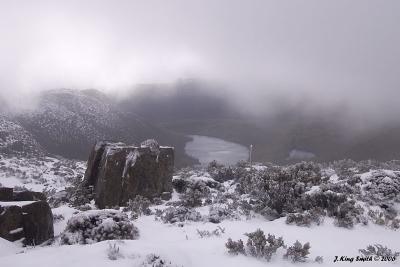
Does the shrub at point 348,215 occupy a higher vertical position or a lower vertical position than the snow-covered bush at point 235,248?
higher

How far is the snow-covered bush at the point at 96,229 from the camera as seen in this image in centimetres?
873

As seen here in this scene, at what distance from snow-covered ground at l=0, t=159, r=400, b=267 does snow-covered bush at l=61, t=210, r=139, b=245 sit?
1.03 feet

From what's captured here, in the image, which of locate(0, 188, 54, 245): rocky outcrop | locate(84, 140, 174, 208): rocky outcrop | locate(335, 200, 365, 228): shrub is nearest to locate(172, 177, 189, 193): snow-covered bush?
locate(84, 140, 174, 208): rocky outcrop

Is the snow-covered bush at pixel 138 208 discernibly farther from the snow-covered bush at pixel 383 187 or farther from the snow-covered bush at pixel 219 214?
the snow-covered bush at pixel 383 187

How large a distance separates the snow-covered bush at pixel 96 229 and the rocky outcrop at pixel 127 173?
5232 millimetres

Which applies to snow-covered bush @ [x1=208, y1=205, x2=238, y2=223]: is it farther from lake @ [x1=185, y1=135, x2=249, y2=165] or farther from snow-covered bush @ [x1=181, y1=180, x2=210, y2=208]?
lake @ [x1=185, y1=135, x2=249, y2=165]

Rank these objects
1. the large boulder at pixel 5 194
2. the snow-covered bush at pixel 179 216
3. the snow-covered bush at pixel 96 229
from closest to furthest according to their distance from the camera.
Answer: the snow-covered bush at pixel 96 229, the snow-covered bush at pixel 179 216, the large boulder at pixel 5 194

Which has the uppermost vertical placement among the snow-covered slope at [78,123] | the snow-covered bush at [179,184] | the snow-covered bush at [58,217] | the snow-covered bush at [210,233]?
the snow-covered slope at [78,123]

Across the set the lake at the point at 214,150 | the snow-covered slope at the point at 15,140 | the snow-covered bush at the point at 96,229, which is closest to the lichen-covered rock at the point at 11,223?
the snow-covered bush at the point at 96,229

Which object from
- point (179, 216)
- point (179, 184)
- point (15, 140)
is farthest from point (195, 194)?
point (15, 140)

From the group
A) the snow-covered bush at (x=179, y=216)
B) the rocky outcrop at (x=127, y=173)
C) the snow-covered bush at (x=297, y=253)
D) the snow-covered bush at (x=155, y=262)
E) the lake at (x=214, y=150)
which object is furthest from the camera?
the lake at (x=214, y=150)

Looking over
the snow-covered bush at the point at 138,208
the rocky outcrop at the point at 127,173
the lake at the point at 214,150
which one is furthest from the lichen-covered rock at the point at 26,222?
the lake at the point at 214,150

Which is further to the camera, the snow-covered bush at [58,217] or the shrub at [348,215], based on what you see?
the snow-covered bush at [58,217]

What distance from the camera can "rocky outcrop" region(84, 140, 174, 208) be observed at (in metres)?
14.9
